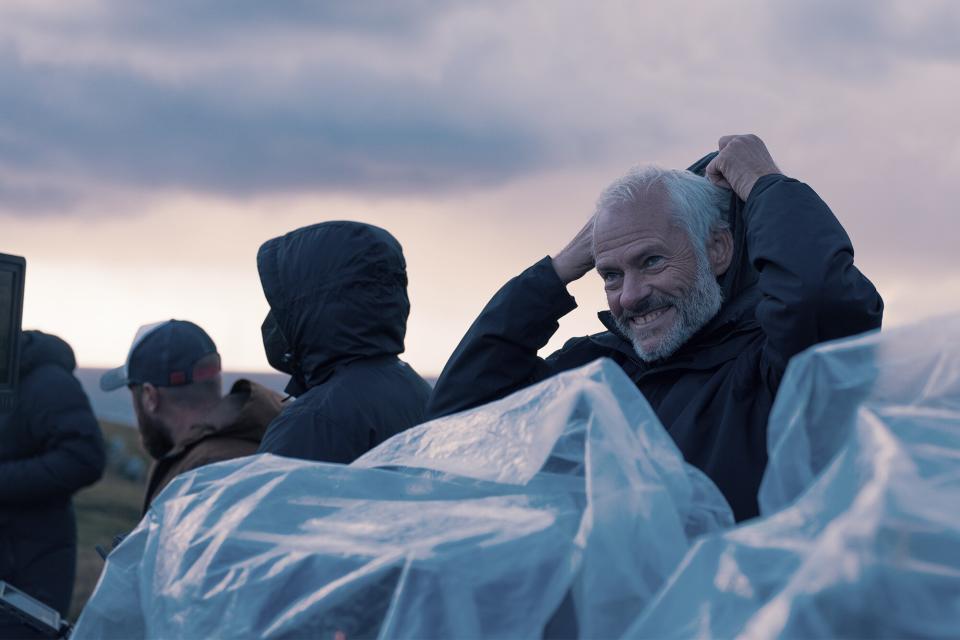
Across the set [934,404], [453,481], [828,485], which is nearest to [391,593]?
[453,481]

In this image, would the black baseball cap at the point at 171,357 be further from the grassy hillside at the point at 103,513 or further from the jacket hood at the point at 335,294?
the grassy hillside at the point at 103,513

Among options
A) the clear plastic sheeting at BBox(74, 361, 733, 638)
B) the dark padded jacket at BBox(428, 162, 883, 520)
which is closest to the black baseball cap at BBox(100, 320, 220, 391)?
the dark padded jacket at BBox(428, 162, 883, 520)

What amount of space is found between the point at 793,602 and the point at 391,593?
0.57 m

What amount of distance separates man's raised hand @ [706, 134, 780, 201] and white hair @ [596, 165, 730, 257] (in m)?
0.08

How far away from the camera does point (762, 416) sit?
2.39m

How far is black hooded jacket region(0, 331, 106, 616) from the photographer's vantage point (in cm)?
521

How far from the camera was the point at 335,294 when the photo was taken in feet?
11.0

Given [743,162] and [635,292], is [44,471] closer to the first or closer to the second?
[635,292]

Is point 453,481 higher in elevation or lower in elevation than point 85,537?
higher

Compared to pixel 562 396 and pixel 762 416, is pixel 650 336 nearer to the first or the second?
pixel 762 416

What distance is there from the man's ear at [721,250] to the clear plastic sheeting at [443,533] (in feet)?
4.09

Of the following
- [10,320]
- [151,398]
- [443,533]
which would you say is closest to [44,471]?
[151,398]

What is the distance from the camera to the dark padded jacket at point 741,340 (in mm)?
2309

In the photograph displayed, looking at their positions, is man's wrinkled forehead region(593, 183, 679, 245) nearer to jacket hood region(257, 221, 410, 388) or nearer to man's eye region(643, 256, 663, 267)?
man's eye region(643, 256, 663, 267)
